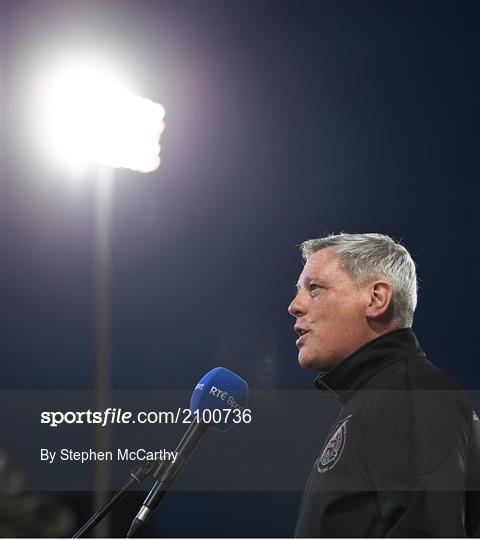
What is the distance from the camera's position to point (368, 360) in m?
1.79

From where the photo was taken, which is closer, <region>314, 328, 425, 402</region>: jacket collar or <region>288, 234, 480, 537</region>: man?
<region>288, 234, 480, 537</region>: man

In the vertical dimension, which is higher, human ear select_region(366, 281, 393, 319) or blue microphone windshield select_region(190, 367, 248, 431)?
human ear select_region(366, 281, 393, 319)

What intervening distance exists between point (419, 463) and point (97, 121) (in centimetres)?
538

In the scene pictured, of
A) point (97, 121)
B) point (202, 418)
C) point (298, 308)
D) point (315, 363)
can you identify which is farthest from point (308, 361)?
point (97, 121)

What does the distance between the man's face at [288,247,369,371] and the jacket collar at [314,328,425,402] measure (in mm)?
45

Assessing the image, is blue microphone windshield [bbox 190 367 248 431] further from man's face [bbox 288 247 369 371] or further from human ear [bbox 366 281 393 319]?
human ear [bbox 366 281 393 319]

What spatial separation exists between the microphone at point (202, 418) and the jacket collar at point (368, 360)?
0.30 metres

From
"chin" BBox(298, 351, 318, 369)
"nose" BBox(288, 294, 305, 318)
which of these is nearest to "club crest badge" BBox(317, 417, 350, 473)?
"chin" BBox(298, 351, 318, 369)

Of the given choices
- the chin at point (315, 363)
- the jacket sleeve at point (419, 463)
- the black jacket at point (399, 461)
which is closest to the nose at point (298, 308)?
the chin at point (315, 363)

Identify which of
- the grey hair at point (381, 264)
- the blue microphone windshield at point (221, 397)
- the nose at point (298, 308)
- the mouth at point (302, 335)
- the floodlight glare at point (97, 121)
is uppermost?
the floodlight glare at point (97, 121)

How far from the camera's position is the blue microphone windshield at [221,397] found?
202cm

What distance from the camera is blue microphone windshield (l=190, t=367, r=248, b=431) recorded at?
6.63 feet

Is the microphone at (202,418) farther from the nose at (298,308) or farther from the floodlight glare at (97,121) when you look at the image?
the floodlight glare at (97,121)

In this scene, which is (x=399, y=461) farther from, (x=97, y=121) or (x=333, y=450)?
(x=97, y=121)
